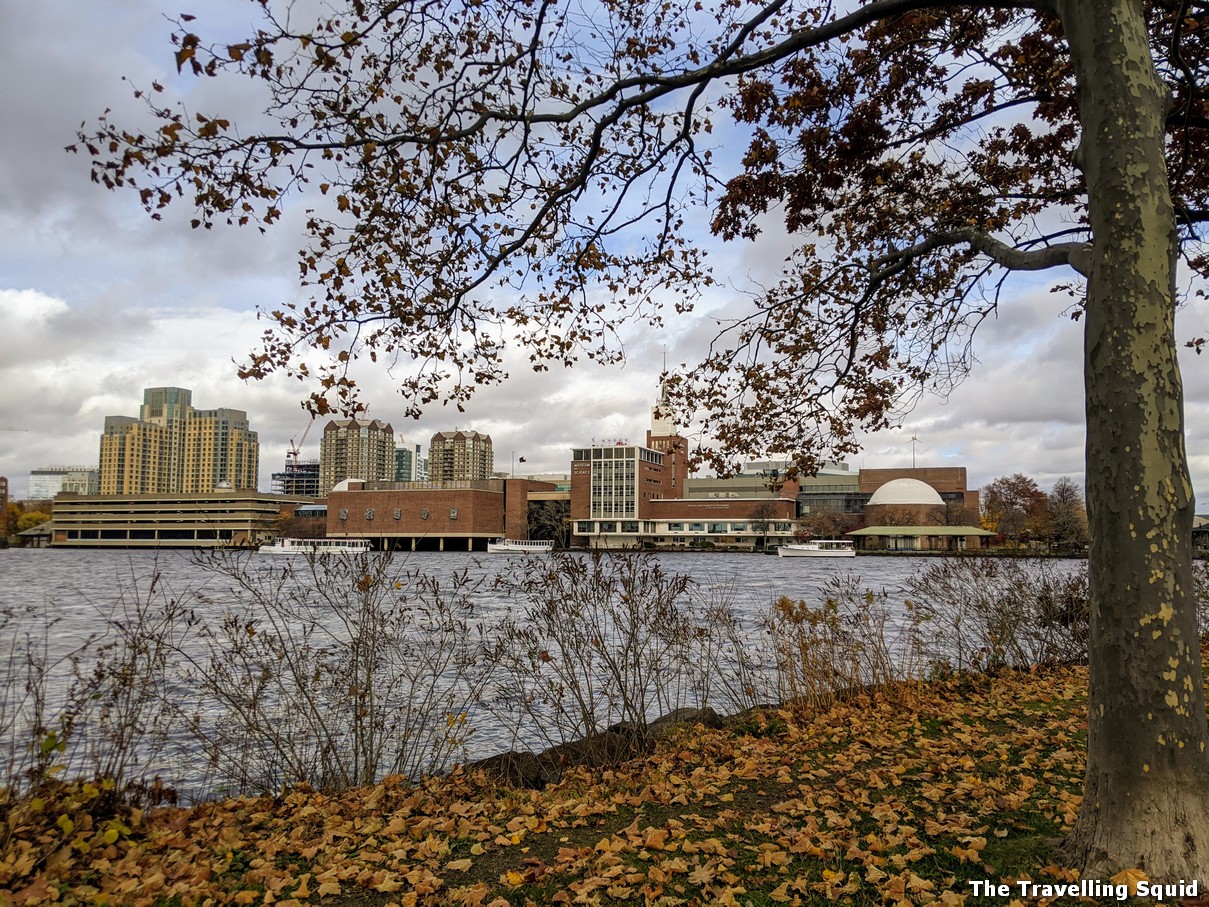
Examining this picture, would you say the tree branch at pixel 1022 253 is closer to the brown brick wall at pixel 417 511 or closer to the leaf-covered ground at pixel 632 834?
the leaf-covered ground at pixel 632 834

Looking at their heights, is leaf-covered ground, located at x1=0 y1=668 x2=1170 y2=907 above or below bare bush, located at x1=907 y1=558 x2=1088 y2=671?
below

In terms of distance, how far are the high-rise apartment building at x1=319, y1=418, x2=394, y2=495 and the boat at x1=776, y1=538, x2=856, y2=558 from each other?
118m

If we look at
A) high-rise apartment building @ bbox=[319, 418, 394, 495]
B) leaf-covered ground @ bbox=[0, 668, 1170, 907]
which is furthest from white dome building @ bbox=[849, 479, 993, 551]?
high-rise apartment building @ bbox=[319, 418, 394, 495]

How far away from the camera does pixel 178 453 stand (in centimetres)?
18250

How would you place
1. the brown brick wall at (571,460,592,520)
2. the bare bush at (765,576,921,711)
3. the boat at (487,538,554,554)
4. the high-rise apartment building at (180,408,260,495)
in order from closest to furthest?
the bare bush at (765,576,921,711) → the boat at (487,538,554,554) → the brown brick wall at (571,460,592,520) → the high-rise apartment building at (180,408,260,495)

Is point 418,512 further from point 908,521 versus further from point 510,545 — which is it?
point 908,521

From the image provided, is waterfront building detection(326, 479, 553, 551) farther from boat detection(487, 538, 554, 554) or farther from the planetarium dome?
the planetarium dome

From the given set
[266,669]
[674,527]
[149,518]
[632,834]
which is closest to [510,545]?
[674,527]

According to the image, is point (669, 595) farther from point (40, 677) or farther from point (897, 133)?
point (897, 133)

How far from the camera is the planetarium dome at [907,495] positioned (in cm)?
10819

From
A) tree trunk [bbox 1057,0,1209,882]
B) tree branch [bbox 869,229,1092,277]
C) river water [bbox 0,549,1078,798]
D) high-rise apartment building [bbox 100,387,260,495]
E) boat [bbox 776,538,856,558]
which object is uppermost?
high-rise apartment building [bbox 100,387,260,495]

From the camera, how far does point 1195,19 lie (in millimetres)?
8047

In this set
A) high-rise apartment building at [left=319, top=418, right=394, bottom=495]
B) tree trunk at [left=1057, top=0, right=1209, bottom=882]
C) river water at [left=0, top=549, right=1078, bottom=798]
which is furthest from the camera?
high-rise apartment building at [left=319, top=418, right=394, bottom=495]

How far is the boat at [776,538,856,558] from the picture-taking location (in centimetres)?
9662
